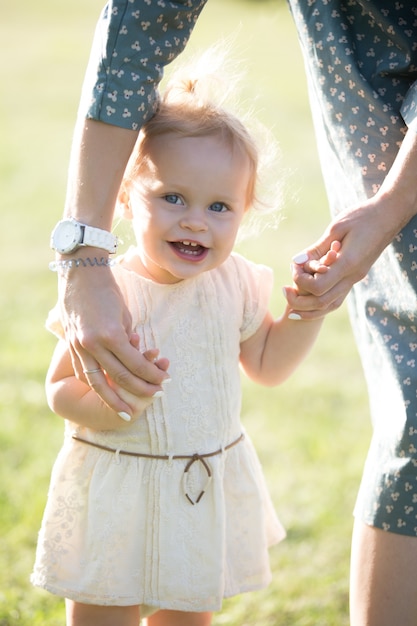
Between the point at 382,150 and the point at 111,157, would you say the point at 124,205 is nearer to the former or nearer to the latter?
the point at 111,157

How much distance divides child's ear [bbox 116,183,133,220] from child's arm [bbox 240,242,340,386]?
433 millimetres

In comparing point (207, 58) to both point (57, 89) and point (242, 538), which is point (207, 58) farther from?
point (57, 89)

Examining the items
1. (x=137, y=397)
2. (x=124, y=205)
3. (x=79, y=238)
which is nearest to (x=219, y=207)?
(x=124, y=205)

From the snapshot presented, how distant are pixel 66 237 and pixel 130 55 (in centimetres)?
42

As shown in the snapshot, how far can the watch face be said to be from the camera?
7.25 ft

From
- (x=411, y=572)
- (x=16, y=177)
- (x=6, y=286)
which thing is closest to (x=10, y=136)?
(x=16, y=177)

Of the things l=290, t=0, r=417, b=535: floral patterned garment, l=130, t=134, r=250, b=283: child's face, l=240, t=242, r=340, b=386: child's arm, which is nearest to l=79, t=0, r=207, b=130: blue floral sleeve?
l=130, t=134, r=250, b=283: child's face

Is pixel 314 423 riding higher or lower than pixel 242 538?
lower

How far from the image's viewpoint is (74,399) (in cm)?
240

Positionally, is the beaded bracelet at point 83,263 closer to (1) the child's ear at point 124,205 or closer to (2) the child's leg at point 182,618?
(1) the child's ear at point 124,205

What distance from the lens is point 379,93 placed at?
2424 millimetres

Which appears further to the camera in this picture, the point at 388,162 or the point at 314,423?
the point at 314,423

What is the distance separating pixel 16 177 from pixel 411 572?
8.30m

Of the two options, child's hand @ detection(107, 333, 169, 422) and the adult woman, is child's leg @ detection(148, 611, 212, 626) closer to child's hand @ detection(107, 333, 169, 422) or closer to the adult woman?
the adult woman
